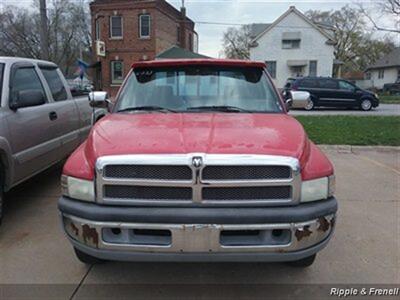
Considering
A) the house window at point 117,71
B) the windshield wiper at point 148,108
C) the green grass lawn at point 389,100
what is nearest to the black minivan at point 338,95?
the green grass lawn at point 389,100

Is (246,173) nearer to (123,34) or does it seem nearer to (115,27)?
(123,34)

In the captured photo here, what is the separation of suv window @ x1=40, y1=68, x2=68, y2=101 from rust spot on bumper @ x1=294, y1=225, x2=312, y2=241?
445cm

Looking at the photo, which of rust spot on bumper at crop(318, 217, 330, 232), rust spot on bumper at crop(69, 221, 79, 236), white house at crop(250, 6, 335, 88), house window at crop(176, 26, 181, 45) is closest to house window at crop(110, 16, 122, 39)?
house window at crop(176, 26, 181, 45)

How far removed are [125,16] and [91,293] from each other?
1188 inches

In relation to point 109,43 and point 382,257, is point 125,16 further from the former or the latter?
point 382,257

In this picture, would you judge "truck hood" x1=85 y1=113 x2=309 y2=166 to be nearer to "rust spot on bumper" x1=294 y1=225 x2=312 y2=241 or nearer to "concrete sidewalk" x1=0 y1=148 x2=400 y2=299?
"rust spot on bumper" x1=294 y1=225 x2=312 y2=241

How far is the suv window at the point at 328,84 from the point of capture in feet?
70.9

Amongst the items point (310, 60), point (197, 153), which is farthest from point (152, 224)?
point (310, 60)

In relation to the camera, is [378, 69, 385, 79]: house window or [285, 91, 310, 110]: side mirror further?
[378, 69, 385, 79]: house window

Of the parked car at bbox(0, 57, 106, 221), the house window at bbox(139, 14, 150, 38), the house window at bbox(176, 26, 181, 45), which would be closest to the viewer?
the parked car at bbox(0, 57, 106, 221)

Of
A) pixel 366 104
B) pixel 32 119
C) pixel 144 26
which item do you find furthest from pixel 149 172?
pixel 144 26

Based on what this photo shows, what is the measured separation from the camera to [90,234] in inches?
109

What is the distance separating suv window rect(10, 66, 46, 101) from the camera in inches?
191

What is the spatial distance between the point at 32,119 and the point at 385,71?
59.5m
